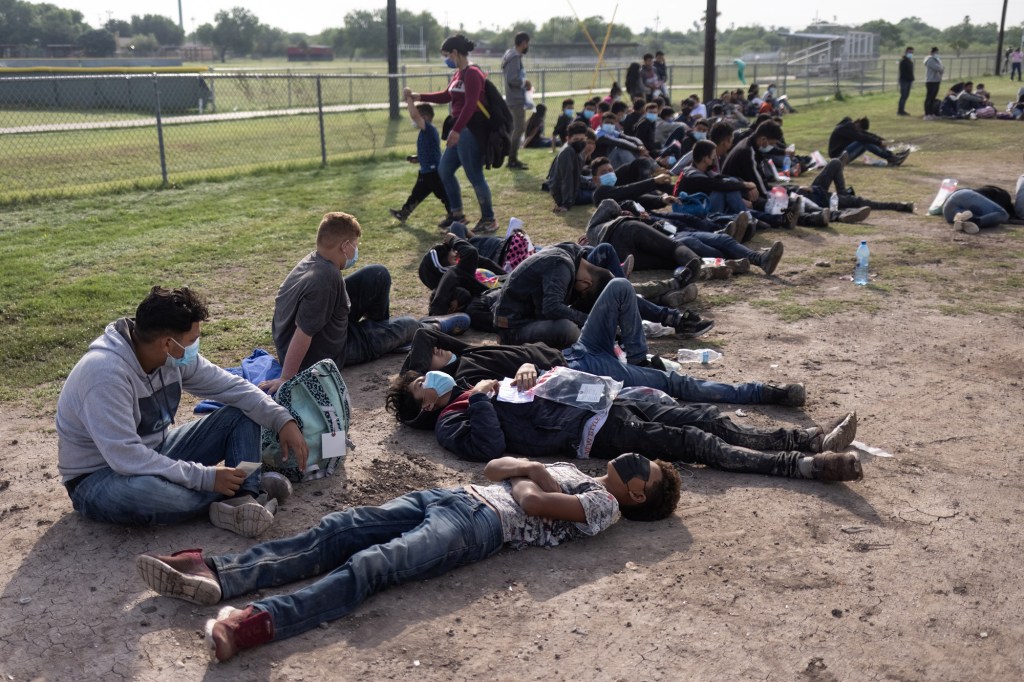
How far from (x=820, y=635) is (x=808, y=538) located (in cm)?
81

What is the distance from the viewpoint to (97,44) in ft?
245

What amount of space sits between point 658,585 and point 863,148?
49.7ft

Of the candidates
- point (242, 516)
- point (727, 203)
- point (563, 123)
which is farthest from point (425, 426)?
point (563, 123)

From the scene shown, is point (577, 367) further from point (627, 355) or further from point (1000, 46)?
point (1000, 46)

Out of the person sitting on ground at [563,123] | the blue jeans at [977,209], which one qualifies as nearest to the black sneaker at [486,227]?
the blue jeans at [977,209]

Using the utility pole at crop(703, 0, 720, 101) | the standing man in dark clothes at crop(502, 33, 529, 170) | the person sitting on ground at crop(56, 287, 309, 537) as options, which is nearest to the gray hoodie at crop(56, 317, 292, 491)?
the person sitting on ground at crop(56, 287, 309, 537)

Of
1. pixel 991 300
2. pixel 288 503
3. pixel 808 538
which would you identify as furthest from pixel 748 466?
pixel 991 300

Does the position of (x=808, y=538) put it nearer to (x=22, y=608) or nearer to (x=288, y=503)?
(x=288, y=503)

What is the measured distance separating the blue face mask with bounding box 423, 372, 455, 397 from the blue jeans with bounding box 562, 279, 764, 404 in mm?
936

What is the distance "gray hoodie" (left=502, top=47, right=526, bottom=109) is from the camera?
16.9m

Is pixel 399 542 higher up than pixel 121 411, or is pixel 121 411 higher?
pixel 121 411

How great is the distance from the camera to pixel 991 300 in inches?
335

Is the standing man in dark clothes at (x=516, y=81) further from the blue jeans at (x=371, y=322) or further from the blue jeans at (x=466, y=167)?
the blue jeans at (x=371, y=322)

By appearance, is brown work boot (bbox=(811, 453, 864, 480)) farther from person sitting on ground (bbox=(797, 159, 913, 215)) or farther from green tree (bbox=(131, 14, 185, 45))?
green tree (bbox=(131, 14, 185, 45))
